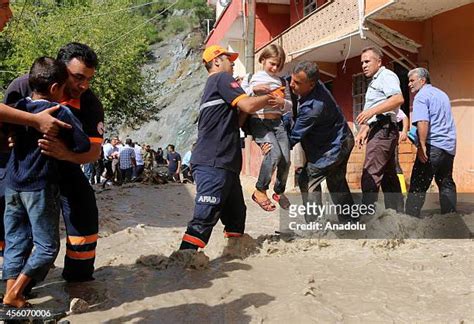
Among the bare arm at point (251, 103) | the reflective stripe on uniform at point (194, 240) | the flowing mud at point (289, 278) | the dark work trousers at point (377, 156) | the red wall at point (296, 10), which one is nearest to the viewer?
the flowing mud at point (289, 278)

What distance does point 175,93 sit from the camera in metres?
49.8

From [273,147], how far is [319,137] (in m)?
0.51

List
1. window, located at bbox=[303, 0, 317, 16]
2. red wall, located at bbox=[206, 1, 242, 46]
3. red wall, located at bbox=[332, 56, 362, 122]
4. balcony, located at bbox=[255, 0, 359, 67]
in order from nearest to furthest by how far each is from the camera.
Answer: balcony, located at bbox=[255, 0, 359, 67], red wall, located at bbox=[332, 56, 362, 122], window, located at bbox=[303, 0, 317, 16], red wall, located at bbox=[206, 1, 242, 46]

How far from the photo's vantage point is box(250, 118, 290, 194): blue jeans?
4.81m

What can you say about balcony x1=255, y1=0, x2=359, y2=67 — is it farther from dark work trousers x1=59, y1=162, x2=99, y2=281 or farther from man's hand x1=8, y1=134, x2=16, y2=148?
man's hand x1=8, y1=134, x2=16, y2=148

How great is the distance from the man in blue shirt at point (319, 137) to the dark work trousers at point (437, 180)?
0.87m

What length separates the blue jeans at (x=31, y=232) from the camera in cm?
291

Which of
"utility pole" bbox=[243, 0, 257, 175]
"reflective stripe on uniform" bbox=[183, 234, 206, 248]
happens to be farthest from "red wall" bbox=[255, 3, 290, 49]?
"reflective stripe on uniform" bbox=[183, 234, 206, 248]

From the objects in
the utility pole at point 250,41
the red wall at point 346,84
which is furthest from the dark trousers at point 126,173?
the red wall at point 346,84

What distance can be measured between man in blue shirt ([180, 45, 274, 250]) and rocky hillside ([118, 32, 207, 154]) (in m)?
33.6

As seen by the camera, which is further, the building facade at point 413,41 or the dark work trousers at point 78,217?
the building facade at point 413,41

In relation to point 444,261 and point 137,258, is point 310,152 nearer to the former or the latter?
point 444,261

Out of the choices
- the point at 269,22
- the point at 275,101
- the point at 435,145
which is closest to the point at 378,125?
the point at 435,145

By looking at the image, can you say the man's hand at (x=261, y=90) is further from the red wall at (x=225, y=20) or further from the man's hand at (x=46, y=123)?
the red wall at (x=225, y=20)
